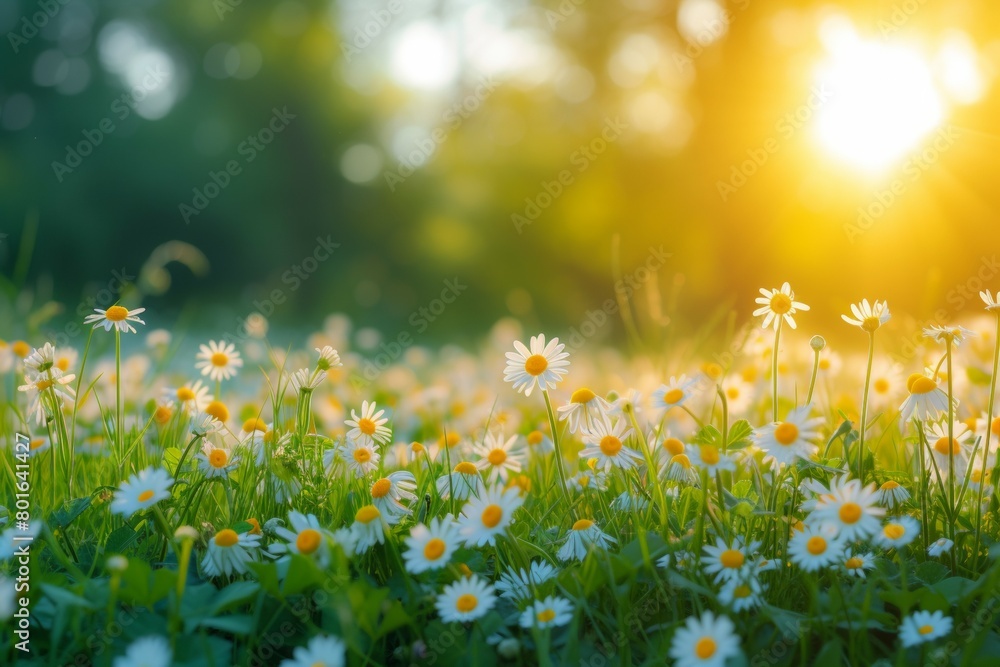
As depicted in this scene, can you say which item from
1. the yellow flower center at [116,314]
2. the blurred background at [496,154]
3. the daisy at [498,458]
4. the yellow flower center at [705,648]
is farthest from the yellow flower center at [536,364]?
the blurred background at [496,154]

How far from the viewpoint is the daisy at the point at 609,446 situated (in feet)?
4.76

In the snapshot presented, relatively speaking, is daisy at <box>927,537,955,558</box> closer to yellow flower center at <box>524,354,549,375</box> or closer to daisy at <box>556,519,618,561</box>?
daisy at <box>556,519,618,561</box>

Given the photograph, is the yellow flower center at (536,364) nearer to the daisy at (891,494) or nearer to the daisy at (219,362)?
the daisy at (891,494)

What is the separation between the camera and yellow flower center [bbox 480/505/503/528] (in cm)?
125

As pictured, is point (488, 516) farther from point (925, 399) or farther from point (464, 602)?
point (925, 399)

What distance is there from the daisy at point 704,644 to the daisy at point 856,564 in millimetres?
362

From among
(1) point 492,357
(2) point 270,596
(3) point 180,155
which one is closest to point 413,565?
(2) point 270,596

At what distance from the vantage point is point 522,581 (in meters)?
1.38

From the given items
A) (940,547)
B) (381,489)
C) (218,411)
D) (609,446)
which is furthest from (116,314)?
(940,547)

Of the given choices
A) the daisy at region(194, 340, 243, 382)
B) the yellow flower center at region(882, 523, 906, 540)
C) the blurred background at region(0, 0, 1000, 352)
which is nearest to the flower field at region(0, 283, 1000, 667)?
the yellow flower center at region(882, 523, 906, 540)

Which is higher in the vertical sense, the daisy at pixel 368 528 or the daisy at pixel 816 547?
the daisy at pixel 368 528

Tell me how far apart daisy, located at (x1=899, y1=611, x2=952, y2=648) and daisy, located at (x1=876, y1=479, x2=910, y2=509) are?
0.30 metres

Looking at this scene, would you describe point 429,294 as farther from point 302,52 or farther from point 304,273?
point 302,52

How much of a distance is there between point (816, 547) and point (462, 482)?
0.68m
